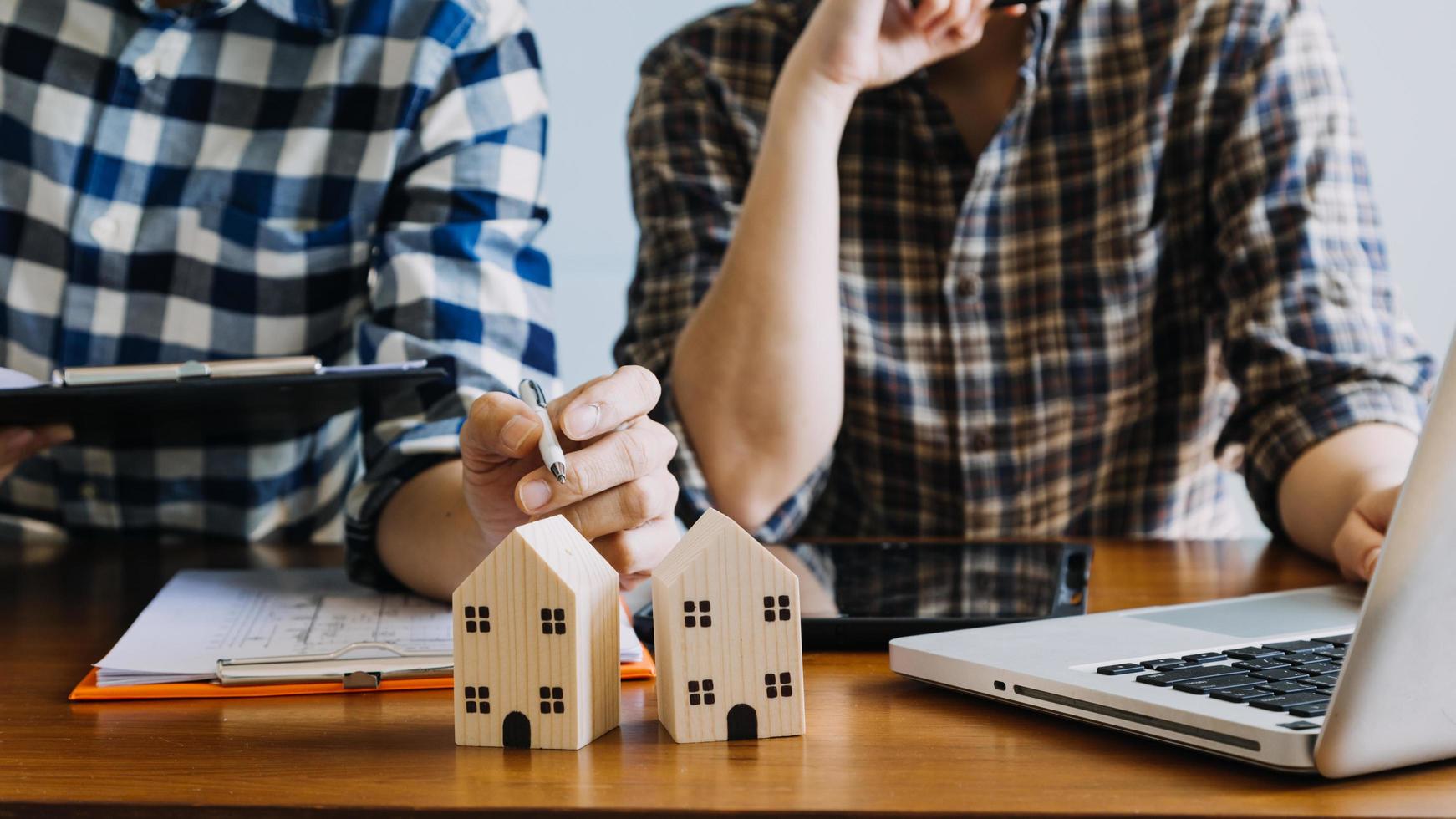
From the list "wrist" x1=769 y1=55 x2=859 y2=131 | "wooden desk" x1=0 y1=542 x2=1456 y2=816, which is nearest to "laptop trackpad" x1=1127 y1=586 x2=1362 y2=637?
"wooden desk" x1=0 y1=542 x2=1456 y2=816

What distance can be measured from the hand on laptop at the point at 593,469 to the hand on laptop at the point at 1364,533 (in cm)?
46

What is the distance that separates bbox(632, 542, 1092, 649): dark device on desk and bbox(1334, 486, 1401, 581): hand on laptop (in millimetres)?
174

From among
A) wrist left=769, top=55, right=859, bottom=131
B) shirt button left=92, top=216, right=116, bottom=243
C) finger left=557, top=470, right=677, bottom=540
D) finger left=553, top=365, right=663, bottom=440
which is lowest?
finger left=557, top=470, right=677, bottom=540

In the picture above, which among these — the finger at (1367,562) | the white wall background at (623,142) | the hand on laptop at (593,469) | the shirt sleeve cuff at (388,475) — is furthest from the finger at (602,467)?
the white wall background at (623,142)

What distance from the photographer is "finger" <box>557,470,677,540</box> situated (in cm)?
67

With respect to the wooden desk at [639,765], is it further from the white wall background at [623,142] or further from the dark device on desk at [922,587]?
the white wall background at [623,142]

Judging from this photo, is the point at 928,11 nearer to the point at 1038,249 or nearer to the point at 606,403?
the point at 1038,249

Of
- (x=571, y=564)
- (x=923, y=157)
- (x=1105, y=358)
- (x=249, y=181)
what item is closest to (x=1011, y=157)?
(x=923, y=157)

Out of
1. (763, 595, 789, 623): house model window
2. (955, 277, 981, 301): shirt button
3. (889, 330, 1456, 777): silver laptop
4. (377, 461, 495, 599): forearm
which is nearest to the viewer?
(889, 330, 1456, 777): silver laptop

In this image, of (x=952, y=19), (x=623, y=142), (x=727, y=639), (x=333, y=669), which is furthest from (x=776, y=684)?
Answer: (x=623, y=142)

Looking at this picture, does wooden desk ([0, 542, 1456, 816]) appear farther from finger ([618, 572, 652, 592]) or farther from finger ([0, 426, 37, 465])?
finger ([0, 426, 37, 465])

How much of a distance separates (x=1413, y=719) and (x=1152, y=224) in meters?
0.89

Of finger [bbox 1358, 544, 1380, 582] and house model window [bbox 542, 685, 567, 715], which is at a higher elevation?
house model window [bbox 542, 685, 567, 715]

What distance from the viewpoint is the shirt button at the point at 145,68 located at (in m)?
1.07
